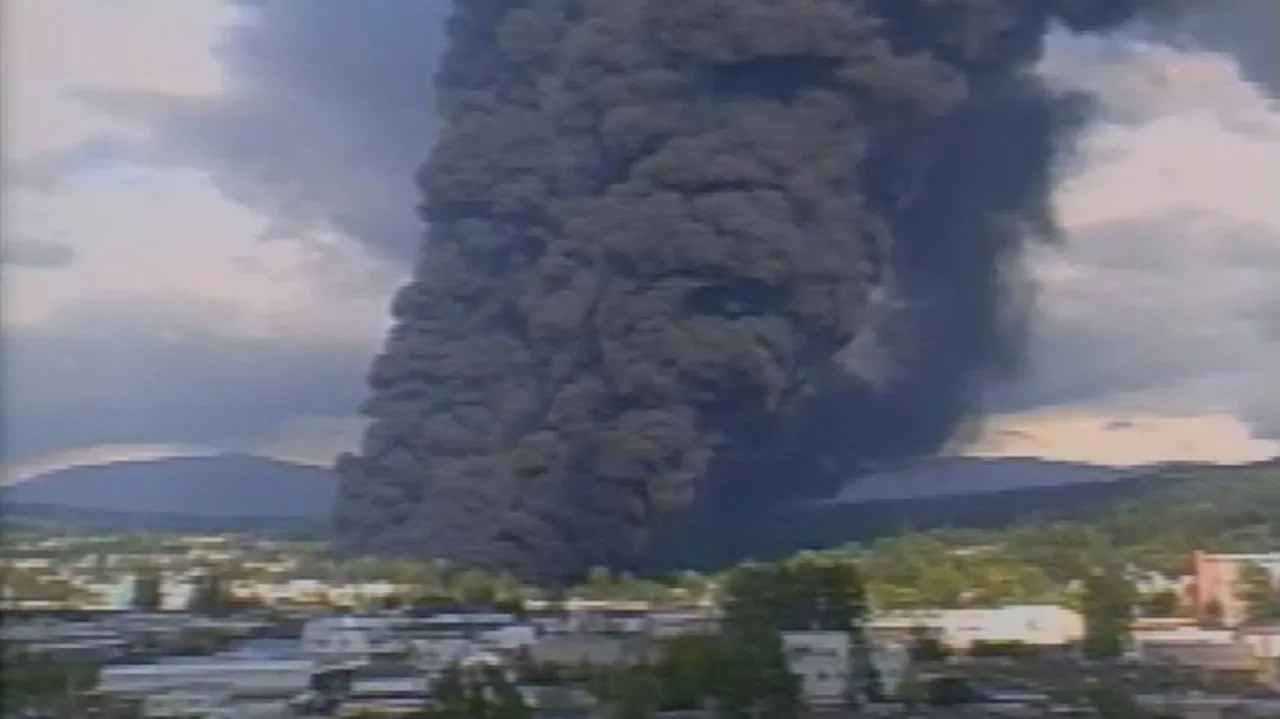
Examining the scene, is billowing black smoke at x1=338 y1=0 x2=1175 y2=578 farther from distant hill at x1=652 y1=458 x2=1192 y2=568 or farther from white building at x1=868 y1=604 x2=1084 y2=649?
white building at x1=868 y1=604 x2=1084 y2=649

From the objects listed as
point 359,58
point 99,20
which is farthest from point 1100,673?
point 99,20

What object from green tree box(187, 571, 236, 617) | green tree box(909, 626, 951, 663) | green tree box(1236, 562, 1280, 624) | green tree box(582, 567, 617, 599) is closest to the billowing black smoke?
green tree box(582, 567, 617, 599)

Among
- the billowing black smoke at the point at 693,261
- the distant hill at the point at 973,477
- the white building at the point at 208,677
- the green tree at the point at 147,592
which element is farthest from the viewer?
the distant hill at the point at 973,477

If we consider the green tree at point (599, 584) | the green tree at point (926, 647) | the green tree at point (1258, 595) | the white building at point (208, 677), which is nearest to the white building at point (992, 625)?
the green tree at point (926, 647)

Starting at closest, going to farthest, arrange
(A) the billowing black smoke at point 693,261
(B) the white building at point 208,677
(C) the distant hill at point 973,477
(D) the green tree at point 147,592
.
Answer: (B) the white building at point 208,677, (D) the green tree at point 147,592, (A) the billowing black smoke at point 693,261, (C) the distant hill at point 973,477

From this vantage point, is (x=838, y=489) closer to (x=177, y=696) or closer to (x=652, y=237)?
(x=652, y=237)

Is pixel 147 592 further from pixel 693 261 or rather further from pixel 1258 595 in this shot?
pixel 1258 595

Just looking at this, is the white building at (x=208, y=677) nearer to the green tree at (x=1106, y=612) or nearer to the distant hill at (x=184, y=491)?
the distant hill at (x=184, y=491)
